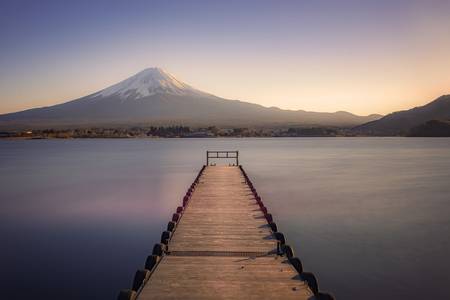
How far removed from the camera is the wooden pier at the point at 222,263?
7438 millimetres

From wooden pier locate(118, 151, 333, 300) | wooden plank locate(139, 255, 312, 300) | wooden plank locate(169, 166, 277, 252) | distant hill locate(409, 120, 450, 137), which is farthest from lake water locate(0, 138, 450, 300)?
distant hill locate(409, 120, 450, 137)

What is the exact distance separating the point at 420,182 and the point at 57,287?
32.5 meters

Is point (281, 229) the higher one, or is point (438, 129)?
point (438, 129)

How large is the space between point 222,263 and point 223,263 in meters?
0.02

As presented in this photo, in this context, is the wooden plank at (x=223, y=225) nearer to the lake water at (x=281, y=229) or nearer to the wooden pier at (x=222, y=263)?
the wooden pier at (x=222, y=263)

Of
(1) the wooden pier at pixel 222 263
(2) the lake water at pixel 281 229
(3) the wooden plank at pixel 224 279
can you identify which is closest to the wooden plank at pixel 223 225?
(1) the wooden pier at pixel 222 263

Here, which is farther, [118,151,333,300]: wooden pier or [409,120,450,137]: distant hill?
[409,120,450,137]: distant hill

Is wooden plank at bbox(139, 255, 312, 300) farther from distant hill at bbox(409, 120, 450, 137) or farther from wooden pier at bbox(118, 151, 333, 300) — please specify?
distant hill at bbox(409, 120, 450, 137)

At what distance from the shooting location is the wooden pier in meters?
7.44

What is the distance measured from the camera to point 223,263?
29.7 feet

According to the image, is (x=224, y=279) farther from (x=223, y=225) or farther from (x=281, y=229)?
(x=281, y=229)

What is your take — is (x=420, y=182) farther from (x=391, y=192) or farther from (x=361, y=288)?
(x=361, y=288)

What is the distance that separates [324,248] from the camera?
14867 mm

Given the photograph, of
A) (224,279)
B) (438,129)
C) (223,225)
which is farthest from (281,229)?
(438,129)
